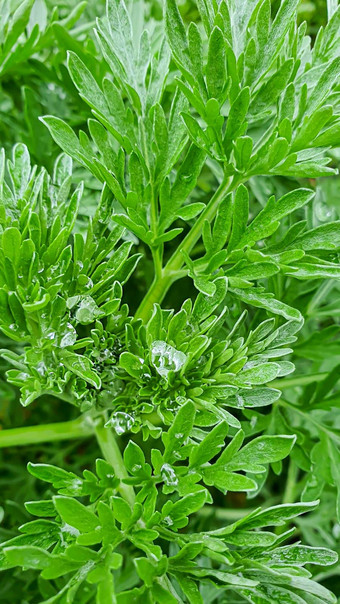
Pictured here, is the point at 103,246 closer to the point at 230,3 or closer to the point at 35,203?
the point at 35,203

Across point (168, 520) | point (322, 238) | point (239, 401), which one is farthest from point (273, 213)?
point (168, 520)

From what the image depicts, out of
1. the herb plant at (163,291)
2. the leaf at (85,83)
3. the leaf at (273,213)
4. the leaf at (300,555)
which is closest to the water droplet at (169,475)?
the herb plant at (163,291)

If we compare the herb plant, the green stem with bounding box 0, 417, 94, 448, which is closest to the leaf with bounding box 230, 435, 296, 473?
the herb plant

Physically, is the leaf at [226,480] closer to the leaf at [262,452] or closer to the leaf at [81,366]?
the leaf at [262,452]

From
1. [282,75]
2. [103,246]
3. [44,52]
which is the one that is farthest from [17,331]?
[44,52]

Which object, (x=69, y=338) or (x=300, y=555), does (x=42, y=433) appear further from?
(x=300, y=555)
